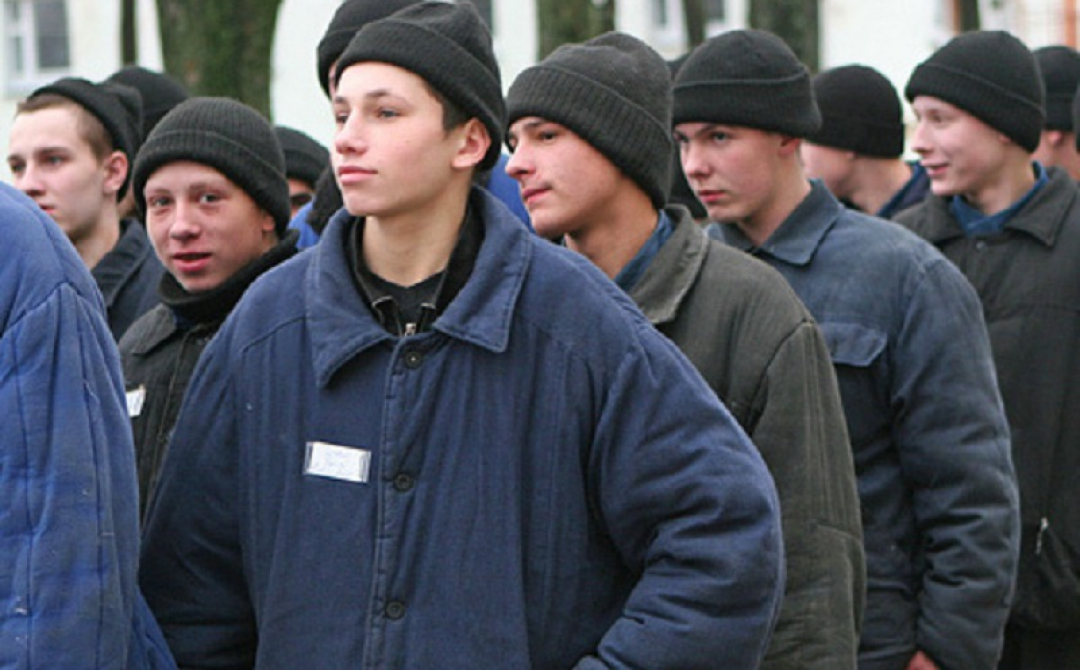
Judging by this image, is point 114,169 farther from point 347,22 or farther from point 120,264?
point 347,22

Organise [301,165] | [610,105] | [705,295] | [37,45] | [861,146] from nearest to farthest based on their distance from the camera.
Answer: [705,295], [610,105], [861,146], [301,165], [37,45]

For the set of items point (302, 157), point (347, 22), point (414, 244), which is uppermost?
point (347, 22)

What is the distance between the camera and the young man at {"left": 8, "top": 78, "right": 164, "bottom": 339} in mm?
6355

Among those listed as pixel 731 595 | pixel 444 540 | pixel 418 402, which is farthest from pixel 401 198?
pixel 731 595

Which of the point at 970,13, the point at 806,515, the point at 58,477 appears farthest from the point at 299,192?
the point at 970,13

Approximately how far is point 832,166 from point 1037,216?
56.4 inches

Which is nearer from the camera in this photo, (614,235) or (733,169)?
(614,235)

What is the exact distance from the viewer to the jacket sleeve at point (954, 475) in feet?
17.1

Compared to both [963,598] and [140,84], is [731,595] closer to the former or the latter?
[963,598]

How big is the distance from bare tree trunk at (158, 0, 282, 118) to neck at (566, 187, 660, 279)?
23.2ft

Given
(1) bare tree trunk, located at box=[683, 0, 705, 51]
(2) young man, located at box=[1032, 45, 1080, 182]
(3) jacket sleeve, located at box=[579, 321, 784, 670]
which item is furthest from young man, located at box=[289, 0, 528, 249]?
(1) bare tree trunk, located at box=[683, 0, 705, 51]

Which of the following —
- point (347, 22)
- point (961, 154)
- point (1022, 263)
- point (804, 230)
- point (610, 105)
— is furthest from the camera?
point (961, 154)

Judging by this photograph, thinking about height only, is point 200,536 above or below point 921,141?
below

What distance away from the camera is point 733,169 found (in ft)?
18.0
